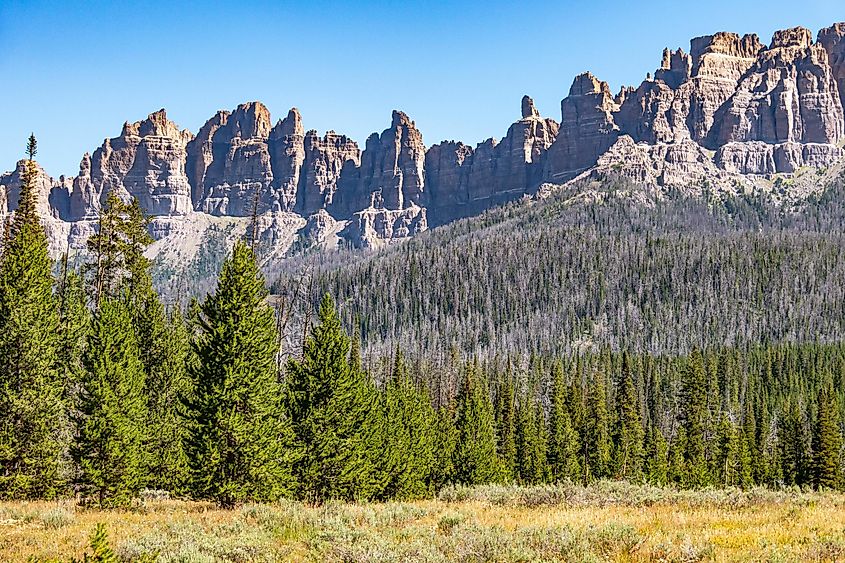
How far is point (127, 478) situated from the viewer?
109 feet

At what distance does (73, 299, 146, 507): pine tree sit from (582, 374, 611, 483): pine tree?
59905mm

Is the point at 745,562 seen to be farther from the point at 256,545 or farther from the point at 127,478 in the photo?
the point at 127,478

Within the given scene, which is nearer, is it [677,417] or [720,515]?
[720,515]

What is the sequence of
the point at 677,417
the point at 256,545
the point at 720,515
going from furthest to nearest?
1. the point at 677,417
2. the point at 720,515
3. the point at 256,545

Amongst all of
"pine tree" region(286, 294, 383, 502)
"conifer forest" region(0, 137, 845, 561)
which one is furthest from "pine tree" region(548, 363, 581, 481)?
"pine tree" region(286, 294, 383, 502)

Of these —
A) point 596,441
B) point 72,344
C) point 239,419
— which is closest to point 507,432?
point 596,441

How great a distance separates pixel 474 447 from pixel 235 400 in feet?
133

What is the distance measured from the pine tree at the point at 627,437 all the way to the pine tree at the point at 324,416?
50.3 m

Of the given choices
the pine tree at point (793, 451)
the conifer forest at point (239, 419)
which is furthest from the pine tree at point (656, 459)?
the pine tree at point (793, 451)

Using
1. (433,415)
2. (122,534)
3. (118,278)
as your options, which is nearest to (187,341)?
(118,278)

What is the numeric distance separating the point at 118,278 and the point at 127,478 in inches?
1194

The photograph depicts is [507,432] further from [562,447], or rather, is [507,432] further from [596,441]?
[596,441]

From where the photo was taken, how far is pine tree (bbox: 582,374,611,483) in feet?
279

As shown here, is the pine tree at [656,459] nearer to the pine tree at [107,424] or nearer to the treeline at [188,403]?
the treeline at [188,403]
